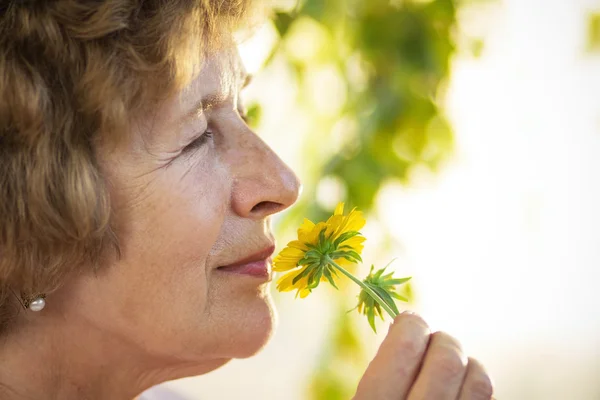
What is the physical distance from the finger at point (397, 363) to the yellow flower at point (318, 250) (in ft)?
0.33

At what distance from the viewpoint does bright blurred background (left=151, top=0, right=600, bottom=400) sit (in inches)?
62.7

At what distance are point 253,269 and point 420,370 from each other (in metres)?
0.26

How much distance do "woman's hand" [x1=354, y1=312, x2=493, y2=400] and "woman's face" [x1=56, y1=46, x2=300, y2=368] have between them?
8.3 inches

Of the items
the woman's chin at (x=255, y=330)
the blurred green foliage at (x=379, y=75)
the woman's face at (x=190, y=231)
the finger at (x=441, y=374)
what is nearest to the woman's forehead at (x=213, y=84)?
the woman's face at (x=190, y=231)

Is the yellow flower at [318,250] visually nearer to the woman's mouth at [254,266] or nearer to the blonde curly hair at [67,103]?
the woman's mouth at [254,266]

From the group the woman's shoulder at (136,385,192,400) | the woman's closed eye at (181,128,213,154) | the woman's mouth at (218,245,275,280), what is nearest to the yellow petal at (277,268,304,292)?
the woman's mouth at (218,245,275,280)

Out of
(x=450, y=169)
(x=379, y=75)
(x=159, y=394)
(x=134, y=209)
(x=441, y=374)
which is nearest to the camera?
(x=441, y=374)

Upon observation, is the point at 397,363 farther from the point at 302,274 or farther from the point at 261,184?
the point at 261,184

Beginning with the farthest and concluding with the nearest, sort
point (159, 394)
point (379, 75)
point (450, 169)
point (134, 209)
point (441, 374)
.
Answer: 1. point (450, 169)
2. point (379, 75)
3. point (159, 394)
4. point (134, 209)
5. point (441, 374)

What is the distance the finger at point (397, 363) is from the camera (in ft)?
2.68

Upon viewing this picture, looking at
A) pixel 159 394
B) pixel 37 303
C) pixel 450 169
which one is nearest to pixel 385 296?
pixel 37 303

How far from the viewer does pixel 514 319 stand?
7.13 feet

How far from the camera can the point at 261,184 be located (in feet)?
3.16

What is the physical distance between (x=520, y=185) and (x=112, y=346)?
1.32 m
